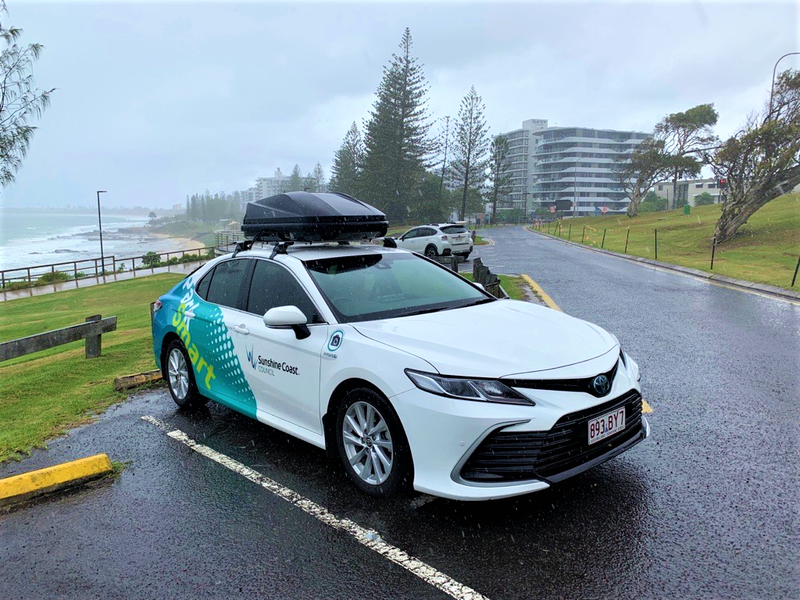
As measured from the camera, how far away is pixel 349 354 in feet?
11.9

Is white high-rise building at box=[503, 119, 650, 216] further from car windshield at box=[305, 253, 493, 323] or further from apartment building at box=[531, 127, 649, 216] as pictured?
car windshield at box=[305, 253, 493, 323]

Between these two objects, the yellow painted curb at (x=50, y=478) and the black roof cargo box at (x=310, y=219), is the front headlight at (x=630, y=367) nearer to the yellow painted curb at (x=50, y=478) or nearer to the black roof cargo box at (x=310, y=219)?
the black roof cargo box at (x=310, y=219)

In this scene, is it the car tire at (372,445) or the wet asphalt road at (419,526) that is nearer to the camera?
the wet asphalt road at (419,526)

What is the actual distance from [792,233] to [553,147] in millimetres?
121315

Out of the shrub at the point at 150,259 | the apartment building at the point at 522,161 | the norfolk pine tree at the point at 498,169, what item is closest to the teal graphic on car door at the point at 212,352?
the shrub at the point at 150,259

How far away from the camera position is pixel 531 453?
3.07 m

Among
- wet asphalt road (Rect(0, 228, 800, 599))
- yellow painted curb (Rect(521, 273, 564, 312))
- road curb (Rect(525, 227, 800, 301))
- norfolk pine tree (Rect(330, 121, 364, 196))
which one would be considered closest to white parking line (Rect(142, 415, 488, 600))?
wet asphalt road (Rect(0, 228, 800, 599))

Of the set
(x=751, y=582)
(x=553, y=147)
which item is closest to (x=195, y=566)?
(x=751, y=582)

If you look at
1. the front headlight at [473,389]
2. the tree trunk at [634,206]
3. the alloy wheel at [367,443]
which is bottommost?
the alloy wheel at [367,443]

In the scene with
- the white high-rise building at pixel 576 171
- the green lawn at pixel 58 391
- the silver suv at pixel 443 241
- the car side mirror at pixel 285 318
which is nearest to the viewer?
the car side mirror at pixel 285 318

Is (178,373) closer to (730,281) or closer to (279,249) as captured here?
(279,249)

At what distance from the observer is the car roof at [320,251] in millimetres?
4645

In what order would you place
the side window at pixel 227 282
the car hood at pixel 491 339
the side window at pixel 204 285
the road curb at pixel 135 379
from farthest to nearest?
the road curb at pixel 135 379, the side window at pixel 204 285, the side window at pixel 227 282, the car hood at pixel 491 339

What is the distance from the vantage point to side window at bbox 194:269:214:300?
17.6ft
